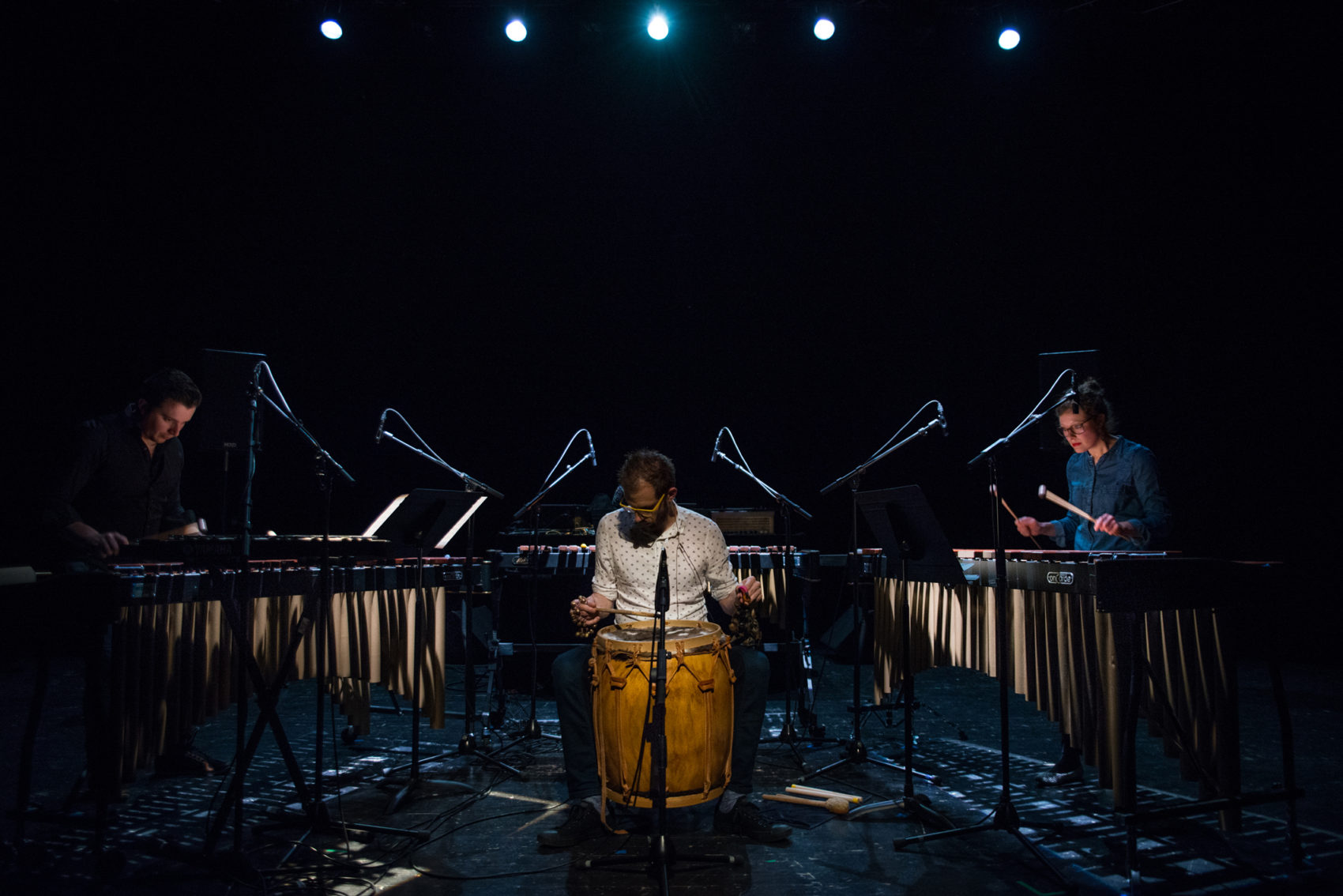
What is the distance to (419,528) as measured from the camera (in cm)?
375

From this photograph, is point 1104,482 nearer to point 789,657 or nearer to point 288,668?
point 789,657

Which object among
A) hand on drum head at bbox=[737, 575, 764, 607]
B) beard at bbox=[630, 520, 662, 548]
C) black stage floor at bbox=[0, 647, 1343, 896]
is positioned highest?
beard at bbox=[630, 520, 662, 548]

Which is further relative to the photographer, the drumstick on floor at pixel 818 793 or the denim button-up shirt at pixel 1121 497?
the denim button-up shirt at pixel 1121 497

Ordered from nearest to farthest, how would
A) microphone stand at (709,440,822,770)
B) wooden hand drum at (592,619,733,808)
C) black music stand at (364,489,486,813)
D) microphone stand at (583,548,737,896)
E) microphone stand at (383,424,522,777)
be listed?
microphone stand at (583,548,737,896) → wooden hand drum at (592,619,733,808) → black music stand at (364,489,486,813) → microphone stand at (383,424,522,777) → microphone stand at (709,440,822,770)

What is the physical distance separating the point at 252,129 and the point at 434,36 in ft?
6.72

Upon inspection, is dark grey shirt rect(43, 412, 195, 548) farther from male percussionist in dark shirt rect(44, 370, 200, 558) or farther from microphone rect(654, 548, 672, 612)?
microphone rect(654, 548, 672, 612)

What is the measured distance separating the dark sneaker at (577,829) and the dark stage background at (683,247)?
4564mm

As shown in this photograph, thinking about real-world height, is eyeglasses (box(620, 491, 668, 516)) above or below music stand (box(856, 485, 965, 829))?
above

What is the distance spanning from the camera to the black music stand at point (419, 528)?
3.61 meters

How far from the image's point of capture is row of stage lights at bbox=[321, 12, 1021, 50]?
6.83 meters

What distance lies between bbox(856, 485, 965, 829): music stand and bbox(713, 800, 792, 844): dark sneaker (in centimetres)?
50

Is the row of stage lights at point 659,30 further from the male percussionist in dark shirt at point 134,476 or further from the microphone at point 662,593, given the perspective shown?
the microphone at point 662,593

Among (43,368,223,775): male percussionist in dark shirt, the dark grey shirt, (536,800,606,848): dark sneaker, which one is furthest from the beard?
the dark grey shirt

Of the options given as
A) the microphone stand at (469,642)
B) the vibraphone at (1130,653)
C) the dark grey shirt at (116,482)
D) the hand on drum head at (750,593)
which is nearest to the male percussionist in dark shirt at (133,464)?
the dark grey shirt at (116,482)
